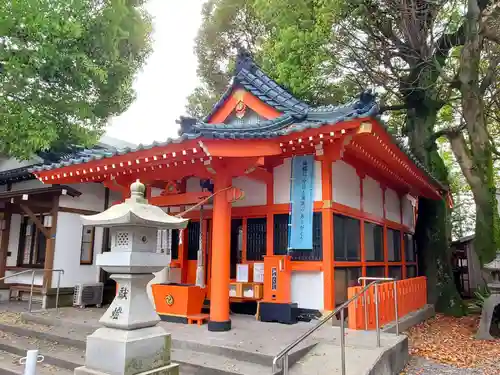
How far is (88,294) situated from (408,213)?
9392mm

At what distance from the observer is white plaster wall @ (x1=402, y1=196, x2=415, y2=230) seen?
39.6 ft

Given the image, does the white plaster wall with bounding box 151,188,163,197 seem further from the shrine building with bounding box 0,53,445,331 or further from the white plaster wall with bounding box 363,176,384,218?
the white plaster wall with bounding box 363,176,384,218

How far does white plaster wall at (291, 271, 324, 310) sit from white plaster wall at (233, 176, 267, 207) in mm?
1564

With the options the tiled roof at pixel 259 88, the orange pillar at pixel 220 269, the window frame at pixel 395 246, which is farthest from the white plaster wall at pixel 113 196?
the window frame at pixel 395 246

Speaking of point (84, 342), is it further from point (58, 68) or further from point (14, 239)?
point (14, 239)

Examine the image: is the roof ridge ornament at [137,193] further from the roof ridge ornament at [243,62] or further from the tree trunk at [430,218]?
the tree trunk at [430,218]

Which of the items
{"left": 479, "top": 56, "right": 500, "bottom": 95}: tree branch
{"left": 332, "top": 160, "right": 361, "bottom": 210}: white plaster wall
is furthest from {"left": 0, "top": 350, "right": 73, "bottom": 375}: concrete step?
{"left": 479, "top": 56, "right": 500, "bottom": 95}: tree branch

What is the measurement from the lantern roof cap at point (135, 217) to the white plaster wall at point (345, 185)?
3919mm

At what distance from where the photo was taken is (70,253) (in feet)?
33.3

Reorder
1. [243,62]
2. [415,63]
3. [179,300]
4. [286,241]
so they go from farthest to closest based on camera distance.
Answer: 1. [415,63]
2. [243,62]
3. [286,241]
4. [179,300]

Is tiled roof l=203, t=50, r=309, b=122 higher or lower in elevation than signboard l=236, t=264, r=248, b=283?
higher

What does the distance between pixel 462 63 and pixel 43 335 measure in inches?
444

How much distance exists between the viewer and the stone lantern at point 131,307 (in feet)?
12.0

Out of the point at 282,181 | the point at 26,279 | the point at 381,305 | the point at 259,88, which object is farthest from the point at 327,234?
the point at 26,279
